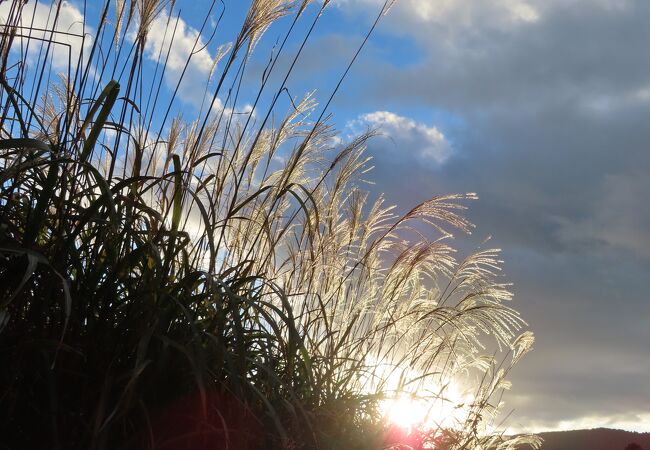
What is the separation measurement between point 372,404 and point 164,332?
100cm

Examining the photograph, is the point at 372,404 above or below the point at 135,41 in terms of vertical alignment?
below

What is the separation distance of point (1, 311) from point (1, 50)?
107cm

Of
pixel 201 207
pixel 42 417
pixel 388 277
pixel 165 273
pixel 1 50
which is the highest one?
pixel 1 50

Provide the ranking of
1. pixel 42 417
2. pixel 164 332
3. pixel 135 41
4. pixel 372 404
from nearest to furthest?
1. pixel 42 417
2. pixel 164 332
3. pixel 135 41
4. pixel 372 404

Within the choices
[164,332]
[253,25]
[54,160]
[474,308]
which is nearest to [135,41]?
[253,25]

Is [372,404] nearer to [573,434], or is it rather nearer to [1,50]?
[1,50]

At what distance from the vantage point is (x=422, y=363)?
3.36 meters

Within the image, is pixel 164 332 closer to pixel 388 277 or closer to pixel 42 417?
pixel 42 417

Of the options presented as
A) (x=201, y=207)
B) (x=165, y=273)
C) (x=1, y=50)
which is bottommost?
(x=165, y=273)

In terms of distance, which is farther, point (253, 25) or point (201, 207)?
point (253, 25)

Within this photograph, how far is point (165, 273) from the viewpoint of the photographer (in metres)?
1.83

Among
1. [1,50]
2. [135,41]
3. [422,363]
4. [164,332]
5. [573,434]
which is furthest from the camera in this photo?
[573,434]

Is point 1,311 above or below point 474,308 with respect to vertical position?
below

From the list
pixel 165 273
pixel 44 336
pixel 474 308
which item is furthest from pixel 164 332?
pixel 474 308
